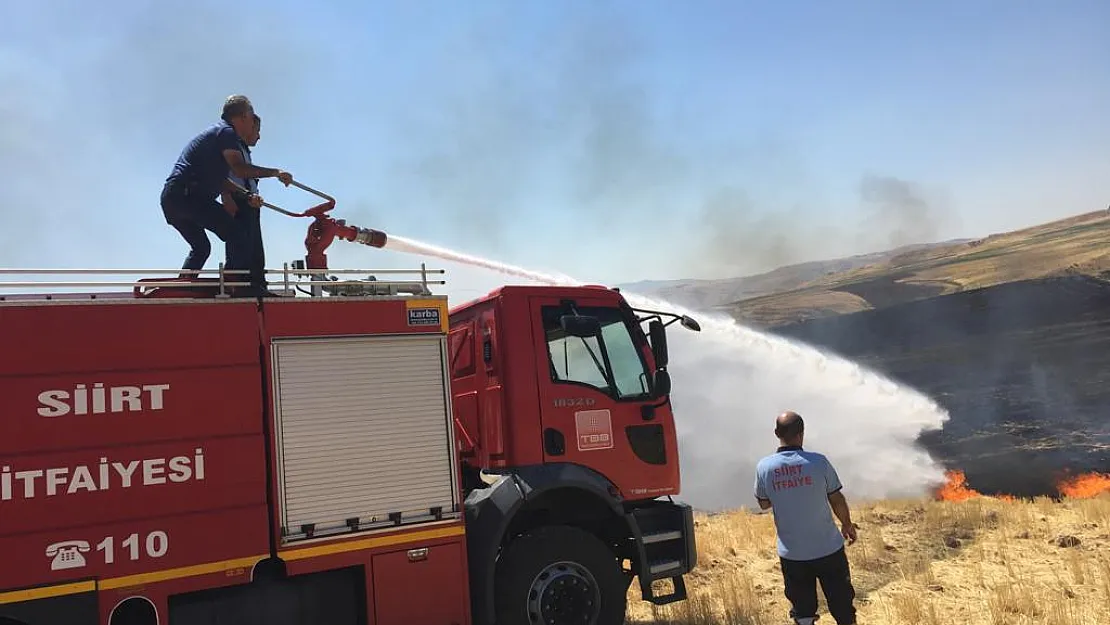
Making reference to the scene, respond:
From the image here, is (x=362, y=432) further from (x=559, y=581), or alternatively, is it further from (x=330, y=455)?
(x=559, y=581)

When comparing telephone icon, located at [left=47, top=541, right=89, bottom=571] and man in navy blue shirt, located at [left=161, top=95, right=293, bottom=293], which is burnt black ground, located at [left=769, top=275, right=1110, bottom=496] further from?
telephone icon, located at [left=47, top=541, right=89, bottom=571]

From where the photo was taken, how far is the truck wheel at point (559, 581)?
6195 mm

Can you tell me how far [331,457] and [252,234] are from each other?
2.08 meters

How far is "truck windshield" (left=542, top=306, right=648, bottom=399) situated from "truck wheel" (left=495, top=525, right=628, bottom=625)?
4.28 feet

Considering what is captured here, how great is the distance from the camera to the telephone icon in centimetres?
475

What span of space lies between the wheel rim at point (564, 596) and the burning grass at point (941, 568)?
1881 mm

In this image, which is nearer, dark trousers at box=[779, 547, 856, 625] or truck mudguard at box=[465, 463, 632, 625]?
dark trousers at box=[779, 547, 856, 625]

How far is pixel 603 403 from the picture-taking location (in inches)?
273

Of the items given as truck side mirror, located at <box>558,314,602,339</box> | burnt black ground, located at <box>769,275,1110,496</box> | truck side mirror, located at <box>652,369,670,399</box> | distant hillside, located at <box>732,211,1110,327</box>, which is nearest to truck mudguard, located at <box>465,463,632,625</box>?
truck side mirror, located at <box>652,369,670,399</box>

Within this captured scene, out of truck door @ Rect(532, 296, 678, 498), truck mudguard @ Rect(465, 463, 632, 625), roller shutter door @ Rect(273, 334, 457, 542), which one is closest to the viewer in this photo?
roller shutter door @ Rect(273, 334, 457, 542)

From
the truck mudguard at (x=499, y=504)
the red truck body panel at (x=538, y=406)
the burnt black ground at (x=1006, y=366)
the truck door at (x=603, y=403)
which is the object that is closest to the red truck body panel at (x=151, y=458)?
the truck mudguard at (x=499, y=504)

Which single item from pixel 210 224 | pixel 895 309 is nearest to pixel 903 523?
pixel 210 224

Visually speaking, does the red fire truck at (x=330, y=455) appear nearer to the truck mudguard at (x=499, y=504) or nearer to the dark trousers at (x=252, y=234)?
the truck mudguard at (x=499, y=504)

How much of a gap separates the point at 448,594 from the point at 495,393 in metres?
1.68
